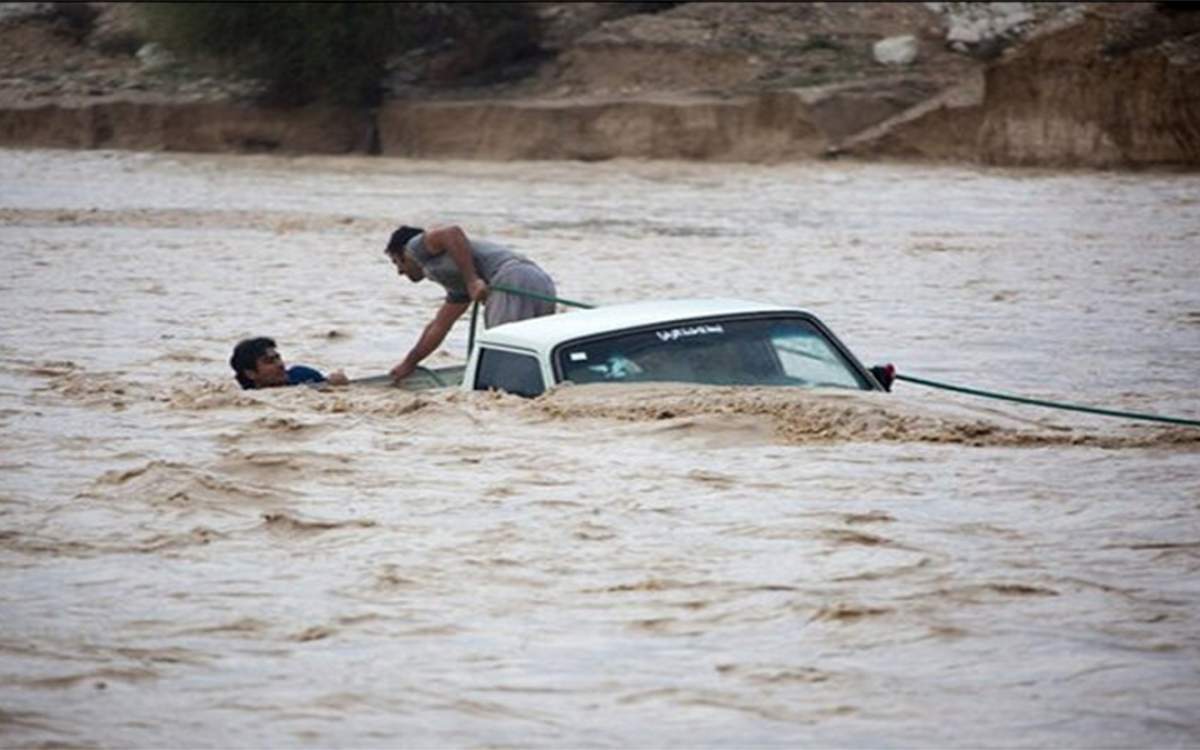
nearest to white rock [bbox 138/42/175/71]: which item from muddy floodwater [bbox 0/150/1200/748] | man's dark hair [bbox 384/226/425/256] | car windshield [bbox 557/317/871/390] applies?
muddy floodwater [bbox 0/150/1200/748]

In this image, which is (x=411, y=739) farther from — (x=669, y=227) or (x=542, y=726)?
(x=669, y=227)

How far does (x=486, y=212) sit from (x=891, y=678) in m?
23.0

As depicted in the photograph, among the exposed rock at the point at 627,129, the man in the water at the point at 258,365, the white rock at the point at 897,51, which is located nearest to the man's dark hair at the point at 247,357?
the man in the water at the point at 258,365

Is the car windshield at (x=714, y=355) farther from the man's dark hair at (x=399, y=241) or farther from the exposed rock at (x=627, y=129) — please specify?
the exposed rock at (x=627, y=129)

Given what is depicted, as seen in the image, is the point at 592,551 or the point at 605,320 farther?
the point at 605,320


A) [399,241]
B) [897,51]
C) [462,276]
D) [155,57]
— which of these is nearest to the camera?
[462,276]

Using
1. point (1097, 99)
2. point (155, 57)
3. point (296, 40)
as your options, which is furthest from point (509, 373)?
point (155, 57)

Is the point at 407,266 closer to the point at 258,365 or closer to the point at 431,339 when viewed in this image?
the point at 431,339

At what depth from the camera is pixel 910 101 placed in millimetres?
36312

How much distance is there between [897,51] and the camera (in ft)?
125

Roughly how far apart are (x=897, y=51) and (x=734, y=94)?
3002mm

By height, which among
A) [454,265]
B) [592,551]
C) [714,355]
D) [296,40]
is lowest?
[592,551]

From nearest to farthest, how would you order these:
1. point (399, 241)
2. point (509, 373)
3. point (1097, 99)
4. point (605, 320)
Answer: point (605, 320)
point (509, 373)
point (399, 241)
point (1097, 99)

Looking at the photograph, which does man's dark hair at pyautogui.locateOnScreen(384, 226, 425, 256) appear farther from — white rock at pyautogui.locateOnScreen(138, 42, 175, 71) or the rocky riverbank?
white rock at pyautogui.locateOnScreen(138, 42, 175, 71)
